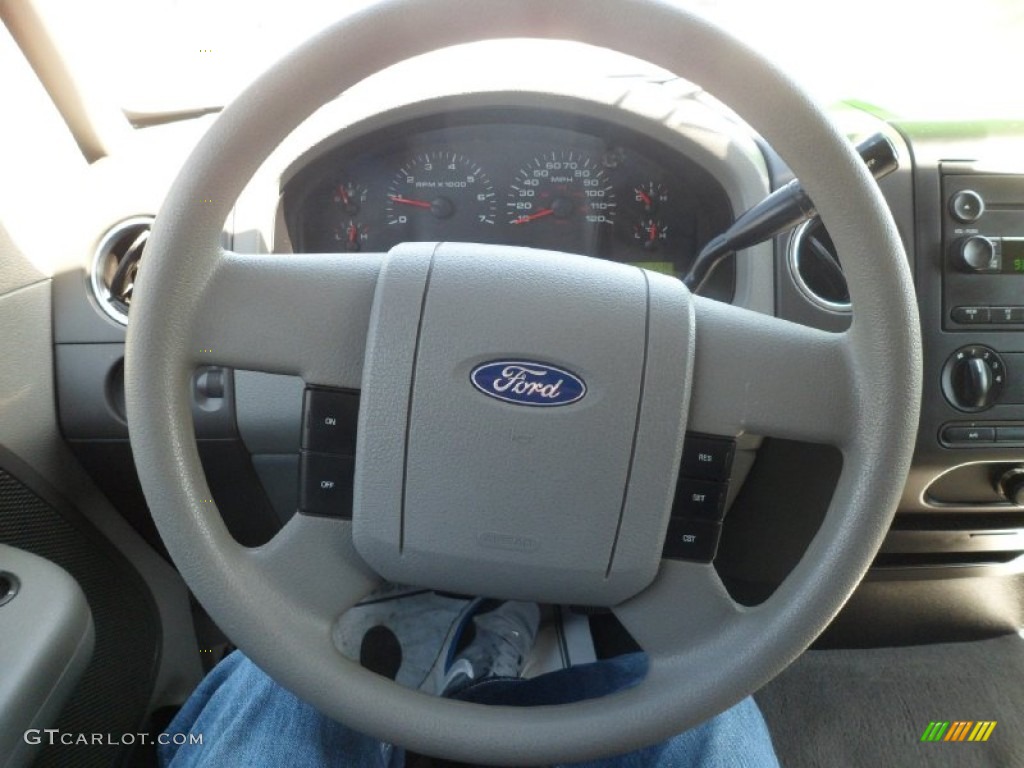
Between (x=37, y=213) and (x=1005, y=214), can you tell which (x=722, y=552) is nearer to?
(x=1005, y=214)

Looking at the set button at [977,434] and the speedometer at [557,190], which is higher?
the speedometer at [557,190]

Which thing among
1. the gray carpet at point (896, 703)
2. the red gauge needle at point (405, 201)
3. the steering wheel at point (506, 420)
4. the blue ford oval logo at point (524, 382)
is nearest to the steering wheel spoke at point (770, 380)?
the steering wheel at point (506, 420)

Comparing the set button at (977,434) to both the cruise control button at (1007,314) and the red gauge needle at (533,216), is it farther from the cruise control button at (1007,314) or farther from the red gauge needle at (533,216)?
the red gauge needle at (533,216)

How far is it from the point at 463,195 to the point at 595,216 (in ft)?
0.66

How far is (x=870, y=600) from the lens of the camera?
156 cm

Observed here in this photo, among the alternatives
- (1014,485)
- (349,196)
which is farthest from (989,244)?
(349,196)

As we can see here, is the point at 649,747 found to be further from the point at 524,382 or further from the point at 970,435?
the point at 970,435

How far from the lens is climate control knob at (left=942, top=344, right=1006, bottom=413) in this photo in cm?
116

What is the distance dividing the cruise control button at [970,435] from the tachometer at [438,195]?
2.34ft

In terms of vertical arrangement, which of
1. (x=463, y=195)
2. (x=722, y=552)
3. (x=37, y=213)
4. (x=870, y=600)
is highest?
(x=37, y=213)

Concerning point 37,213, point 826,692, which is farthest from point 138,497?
point 826,692

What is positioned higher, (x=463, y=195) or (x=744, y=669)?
(x=463, y=195)

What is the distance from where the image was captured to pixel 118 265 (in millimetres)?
1188

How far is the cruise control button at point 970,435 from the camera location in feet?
3.90
